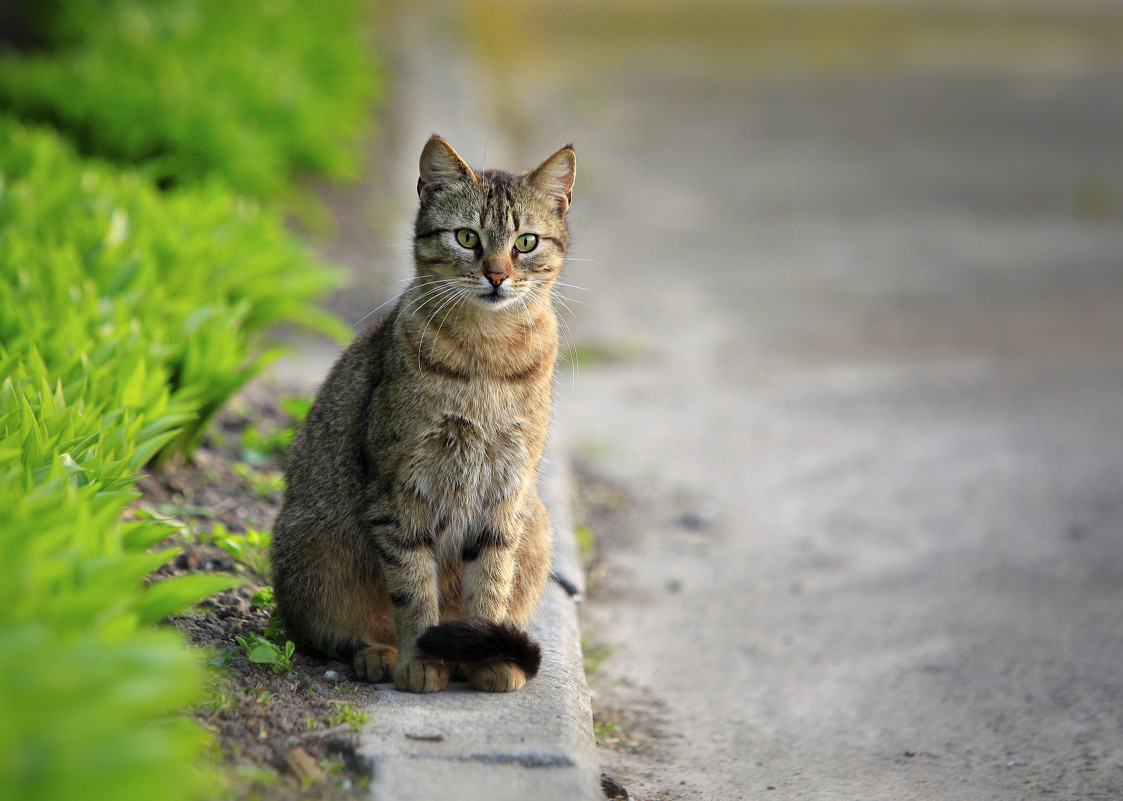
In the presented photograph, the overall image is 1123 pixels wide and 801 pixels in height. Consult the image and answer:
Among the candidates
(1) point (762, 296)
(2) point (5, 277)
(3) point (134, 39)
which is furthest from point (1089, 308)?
(3) point (134, 39)

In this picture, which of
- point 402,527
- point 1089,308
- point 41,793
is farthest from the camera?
point 1089,308

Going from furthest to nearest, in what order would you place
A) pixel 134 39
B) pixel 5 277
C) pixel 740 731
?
pixel 134 39
pixel 5 277
pixel 740 731

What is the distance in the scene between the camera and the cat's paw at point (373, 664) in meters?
2.64

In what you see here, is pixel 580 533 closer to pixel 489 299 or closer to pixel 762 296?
pixel 489 299

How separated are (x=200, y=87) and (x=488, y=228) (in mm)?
4699

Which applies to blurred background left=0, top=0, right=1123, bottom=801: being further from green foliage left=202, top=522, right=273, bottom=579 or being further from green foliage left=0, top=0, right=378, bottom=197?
green foliage left=202, top=522, right=273, bottom=579

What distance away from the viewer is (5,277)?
369 cm

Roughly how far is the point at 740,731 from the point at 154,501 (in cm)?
195

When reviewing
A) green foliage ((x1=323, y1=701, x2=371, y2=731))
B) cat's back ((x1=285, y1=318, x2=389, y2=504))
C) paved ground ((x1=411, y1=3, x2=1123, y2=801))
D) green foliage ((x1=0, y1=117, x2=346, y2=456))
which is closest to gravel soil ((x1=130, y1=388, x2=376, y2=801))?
green foliage ((x1=323, y1=701, x2=371, y2=731))

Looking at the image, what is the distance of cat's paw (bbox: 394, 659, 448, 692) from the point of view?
2555mm

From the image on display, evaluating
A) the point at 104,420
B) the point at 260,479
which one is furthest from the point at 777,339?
the point at 104,420

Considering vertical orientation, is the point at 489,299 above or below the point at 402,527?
above

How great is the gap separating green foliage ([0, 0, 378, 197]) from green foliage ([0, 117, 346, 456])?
73cm

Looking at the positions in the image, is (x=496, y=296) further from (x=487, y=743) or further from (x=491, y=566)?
(x=487, y=743)
